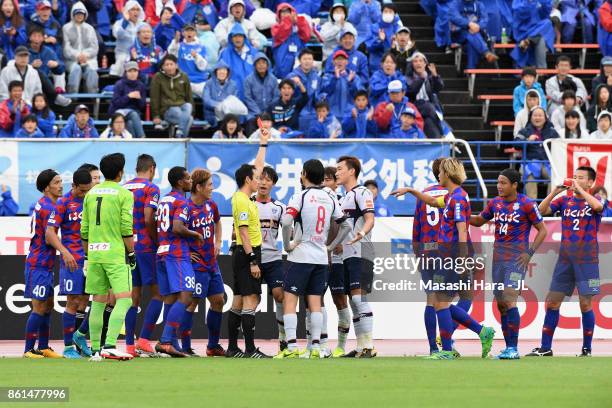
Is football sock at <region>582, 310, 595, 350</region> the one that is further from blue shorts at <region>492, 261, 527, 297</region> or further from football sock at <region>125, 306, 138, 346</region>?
football sock at <region>125, 306, 138, 346</region>

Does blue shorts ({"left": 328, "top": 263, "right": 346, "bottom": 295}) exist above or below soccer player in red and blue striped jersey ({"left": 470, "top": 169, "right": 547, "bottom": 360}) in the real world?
below

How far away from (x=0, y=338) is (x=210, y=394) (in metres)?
8.84

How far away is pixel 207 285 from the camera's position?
15.4 m

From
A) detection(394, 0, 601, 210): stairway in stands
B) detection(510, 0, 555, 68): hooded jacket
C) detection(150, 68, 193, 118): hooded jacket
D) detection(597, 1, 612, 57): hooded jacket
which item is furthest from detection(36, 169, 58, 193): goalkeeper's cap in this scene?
detection(597, 1, 612, 57): hooded jacket

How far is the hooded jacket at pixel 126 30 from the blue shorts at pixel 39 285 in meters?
9.75

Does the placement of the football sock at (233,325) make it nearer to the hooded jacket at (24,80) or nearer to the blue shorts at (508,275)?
the blue shorts at (508,275)

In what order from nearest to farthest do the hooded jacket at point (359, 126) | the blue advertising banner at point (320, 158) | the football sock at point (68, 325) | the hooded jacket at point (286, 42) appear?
the football sock at point (68, 325) → the blue advertising banner at point (320, 158) → the hooded jacket at point (359, 126) → the hooded jacket at point (286, 42)

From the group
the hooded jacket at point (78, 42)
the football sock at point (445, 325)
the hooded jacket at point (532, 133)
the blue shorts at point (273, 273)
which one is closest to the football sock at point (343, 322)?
the blue shorts at point (273, 273)

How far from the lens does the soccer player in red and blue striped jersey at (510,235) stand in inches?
595

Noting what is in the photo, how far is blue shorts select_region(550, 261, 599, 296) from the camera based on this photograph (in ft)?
52.2

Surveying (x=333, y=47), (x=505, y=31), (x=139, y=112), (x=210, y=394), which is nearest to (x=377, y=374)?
(x=210, y=394)

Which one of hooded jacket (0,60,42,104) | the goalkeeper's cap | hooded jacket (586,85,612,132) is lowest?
the goalkeeper's cap

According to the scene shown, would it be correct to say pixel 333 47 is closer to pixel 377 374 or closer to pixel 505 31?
pixel 505 31

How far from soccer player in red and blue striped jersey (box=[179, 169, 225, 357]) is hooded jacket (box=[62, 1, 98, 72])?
9.32 meters
